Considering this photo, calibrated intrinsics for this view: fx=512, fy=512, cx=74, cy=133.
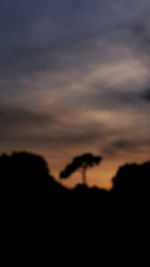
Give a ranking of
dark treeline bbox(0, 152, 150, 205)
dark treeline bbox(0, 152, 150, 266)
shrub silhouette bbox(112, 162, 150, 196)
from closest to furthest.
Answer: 1. dark treeline bbox(0, 152, 150, 266)
2. dark treeline bbox(0, 152, 150, 205)
3. shrub silhouette bbox(112, 162, 150, 196)

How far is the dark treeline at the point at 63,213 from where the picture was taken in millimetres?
56125

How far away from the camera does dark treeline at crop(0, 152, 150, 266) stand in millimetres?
56125

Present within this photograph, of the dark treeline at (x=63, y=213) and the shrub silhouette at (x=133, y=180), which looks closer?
the dark treeline at (x=63, y=213)

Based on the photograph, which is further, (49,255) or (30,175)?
(30,175)

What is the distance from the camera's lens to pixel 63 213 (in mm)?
60375

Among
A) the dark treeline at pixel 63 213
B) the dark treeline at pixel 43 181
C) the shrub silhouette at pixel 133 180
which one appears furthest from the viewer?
the shrub silhouette at pixel 133 180

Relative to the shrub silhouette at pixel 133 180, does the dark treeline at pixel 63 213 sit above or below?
below

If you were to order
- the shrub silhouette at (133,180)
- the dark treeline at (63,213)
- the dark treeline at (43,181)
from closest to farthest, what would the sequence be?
1. the dark treeline at (63,213)
2. the dark treeline at (43,181)
3. the shrub silhouette at (133,180)

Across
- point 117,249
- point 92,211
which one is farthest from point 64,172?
point 117,249

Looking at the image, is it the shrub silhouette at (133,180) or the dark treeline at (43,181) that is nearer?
the dark treeline at (43,181)

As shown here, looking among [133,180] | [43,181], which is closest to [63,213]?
[43,181]

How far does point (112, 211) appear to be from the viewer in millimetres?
60250

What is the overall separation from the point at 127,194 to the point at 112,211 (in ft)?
11.7

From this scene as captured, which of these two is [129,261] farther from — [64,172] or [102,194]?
[64,172]
